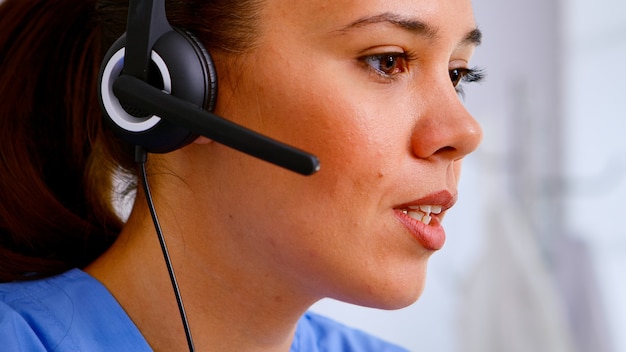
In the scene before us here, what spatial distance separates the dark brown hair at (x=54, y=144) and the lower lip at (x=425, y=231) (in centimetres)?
35

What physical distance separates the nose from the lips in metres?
0.05

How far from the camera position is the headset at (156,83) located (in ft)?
2.41

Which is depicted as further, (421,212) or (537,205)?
(537,205)

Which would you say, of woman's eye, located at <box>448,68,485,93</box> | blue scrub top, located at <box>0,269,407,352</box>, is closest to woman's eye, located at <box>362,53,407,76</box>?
woman's eye, located at <box>448,68,485,93</box>

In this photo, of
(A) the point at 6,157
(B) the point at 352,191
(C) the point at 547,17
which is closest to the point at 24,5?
(A) the point at 6,157

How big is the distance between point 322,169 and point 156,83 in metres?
0.19

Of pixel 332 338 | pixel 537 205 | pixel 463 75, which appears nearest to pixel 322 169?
pixel 463 75

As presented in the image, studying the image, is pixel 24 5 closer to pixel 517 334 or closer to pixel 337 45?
pixel 337 45

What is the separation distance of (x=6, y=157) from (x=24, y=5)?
20 centimetres

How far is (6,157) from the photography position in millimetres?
981

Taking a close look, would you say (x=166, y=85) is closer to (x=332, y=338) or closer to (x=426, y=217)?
(x=426, y=217)

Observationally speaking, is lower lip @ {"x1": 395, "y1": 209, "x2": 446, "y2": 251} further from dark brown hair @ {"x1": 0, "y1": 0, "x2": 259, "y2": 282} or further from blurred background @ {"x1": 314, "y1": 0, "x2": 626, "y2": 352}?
blurred background @ {"x1": 314, "y1": 0, "x2": 626, "y2": 352}

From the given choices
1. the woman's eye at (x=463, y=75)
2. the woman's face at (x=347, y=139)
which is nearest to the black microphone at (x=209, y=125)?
the woman's face at (x=347, y=139)

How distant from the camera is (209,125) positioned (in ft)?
2.32
